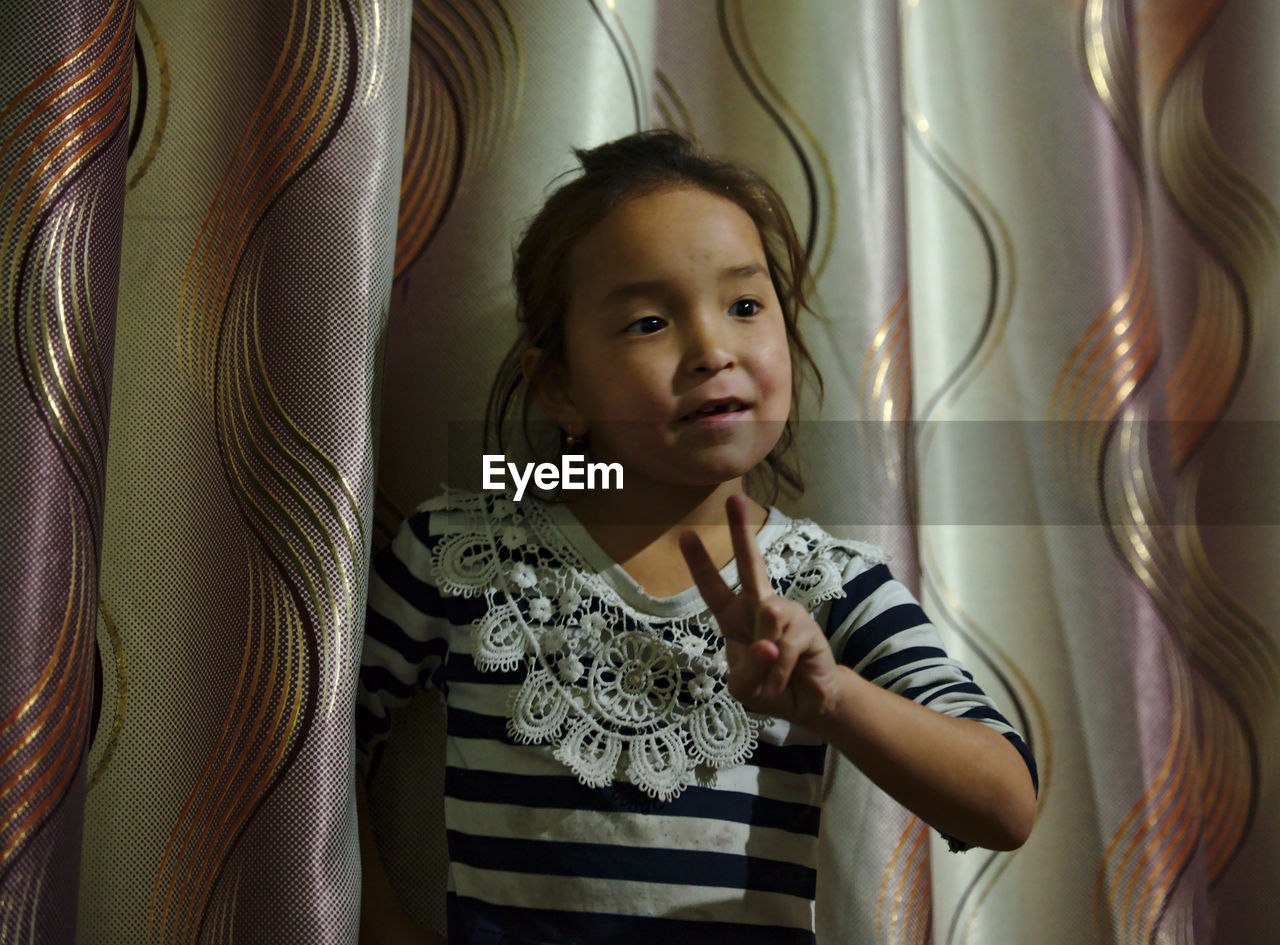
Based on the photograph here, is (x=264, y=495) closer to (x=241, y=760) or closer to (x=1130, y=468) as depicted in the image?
(x=241, y=760)

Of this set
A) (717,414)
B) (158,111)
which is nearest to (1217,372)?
(717,414)

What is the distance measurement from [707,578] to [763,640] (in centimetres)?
5

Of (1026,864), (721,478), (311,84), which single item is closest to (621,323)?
(721,478)

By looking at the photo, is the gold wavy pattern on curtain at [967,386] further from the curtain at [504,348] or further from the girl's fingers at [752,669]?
the girl's fingers at [752,669]

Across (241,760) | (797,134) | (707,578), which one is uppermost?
(797,134)

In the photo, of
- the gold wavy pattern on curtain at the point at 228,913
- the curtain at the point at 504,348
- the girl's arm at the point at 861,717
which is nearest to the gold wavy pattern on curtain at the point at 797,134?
the curtain at the point at 504,348

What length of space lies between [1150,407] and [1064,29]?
0.31 m

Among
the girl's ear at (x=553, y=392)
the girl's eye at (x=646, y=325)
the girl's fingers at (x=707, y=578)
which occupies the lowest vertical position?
the girl's fingers at (x=707, y=578)

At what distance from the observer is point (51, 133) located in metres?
0.52

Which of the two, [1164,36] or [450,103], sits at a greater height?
[1164,36]

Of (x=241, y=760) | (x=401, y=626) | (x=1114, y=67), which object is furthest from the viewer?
(x=1114, y=67)

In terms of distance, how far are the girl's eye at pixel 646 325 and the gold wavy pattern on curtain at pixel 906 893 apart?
38 centimetres

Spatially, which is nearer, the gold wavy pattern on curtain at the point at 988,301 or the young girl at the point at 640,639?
the young girl at the point at 640,639

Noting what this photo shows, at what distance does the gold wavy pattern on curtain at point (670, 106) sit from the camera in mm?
777
